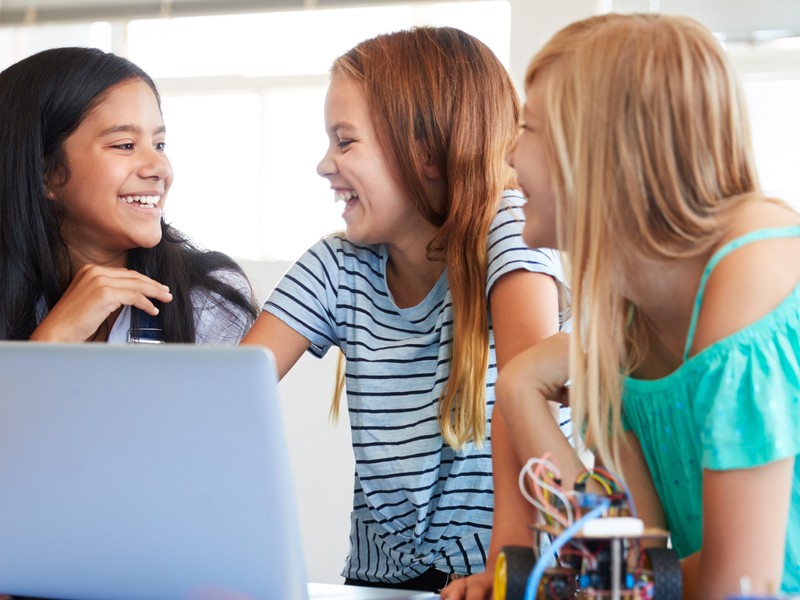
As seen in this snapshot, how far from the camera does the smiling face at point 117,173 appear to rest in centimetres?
166

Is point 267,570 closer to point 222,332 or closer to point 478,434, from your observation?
point 478,434

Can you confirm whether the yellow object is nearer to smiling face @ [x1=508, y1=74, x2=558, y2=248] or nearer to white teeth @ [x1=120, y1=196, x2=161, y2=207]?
smiling face @ [x1=508, y1=74, x2=558, y2=248]

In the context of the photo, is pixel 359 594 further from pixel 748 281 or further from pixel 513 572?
pixel 748 281

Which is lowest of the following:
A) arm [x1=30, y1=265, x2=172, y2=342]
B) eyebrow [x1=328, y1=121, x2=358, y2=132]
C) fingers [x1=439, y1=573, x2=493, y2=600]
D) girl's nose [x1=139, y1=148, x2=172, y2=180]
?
fingers [x1=439, y1=573, x2=493, y2=600]

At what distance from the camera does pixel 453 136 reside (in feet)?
4.28

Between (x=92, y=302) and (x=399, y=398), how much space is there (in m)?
0.51

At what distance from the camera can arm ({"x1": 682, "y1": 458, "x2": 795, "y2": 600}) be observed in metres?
0.75

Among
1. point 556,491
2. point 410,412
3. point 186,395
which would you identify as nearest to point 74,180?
point 410,412

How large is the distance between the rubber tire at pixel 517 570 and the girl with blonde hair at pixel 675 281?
18 cm

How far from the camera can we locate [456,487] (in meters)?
1.29

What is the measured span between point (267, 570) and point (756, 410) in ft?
1.38

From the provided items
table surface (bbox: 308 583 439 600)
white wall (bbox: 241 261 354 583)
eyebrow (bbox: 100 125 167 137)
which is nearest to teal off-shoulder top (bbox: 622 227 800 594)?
table surface (bbox: 308 583 439 600)

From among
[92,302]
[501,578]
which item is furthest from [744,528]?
[92,302]

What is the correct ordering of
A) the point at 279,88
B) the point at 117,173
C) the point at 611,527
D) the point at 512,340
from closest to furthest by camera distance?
the point at 611,527, the point at 512,340, the point at 117,173, the point at 279,88
